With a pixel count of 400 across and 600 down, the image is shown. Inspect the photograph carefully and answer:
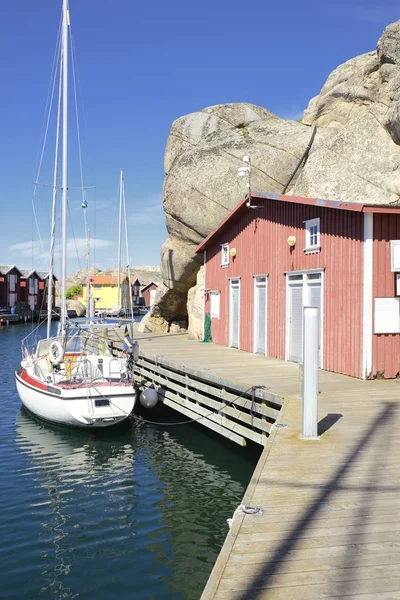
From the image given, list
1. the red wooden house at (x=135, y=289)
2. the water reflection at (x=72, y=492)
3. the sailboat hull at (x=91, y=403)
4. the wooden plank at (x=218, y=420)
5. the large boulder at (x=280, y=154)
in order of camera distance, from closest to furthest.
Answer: the water reflection at (x=72, y=492) → the wooden plank at (x=218, y=420) → the sailboat hull at (x=91, y=403) → the large boulder at (x=280, y=154) → the red wooden house at (x=135, y=289)

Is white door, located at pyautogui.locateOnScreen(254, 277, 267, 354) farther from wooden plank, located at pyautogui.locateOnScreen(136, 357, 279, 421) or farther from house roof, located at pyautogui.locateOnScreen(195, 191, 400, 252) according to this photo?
wooden plank, located at pyautogui.locateOnScreen(136, 357, 279, 421)

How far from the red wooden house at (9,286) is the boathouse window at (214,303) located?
6613 centimetres

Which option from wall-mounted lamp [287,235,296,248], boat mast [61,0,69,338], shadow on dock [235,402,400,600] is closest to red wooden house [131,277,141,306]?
boat mast [61,0,69,338]

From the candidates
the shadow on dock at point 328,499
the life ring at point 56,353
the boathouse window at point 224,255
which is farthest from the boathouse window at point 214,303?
the shadow on dock at point 328,499

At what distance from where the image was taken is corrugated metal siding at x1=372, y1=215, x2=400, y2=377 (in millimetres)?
13073

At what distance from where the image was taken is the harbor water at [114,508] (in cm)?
726

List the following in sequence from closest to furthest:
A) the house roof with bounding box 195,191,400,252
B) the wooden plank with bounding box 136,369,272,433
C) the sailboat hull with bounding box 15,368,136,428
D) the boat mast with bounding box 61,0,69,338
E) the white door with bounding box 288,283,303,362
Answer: the wooden plank with bounding box 136,369,272,433 < the house roof with bounding box 195,191,400,252 < the sailboat hull with bounding box 15,368,136,428 < the white door with bounding box 288,283,303,362 < the boat mast with bounding box 61,0,69,338

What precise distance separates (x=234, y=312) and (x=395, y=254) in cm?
963

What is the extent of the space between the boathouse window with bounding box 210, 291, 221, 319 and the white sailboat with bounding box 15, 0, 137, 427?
6753mm

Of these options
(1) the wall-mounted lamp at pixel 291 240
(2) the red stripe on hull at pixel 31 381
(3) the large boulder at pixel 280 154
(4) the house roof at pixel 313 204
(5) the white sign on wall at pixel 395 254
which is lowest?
(2) the red stripe on hull at pixel 31 381

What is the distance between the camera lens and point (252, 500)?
5898 millimetres

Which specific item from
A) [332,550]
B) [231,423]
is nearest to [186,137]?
[231,423]

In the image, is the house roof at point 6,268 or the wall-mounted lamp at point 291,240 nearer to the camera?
the wall-mounted lamp at point 291,240

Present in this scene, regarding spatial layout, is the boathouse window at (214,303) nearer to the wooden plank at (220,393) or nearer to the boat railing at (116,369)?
the wooden plank at (220,393)
